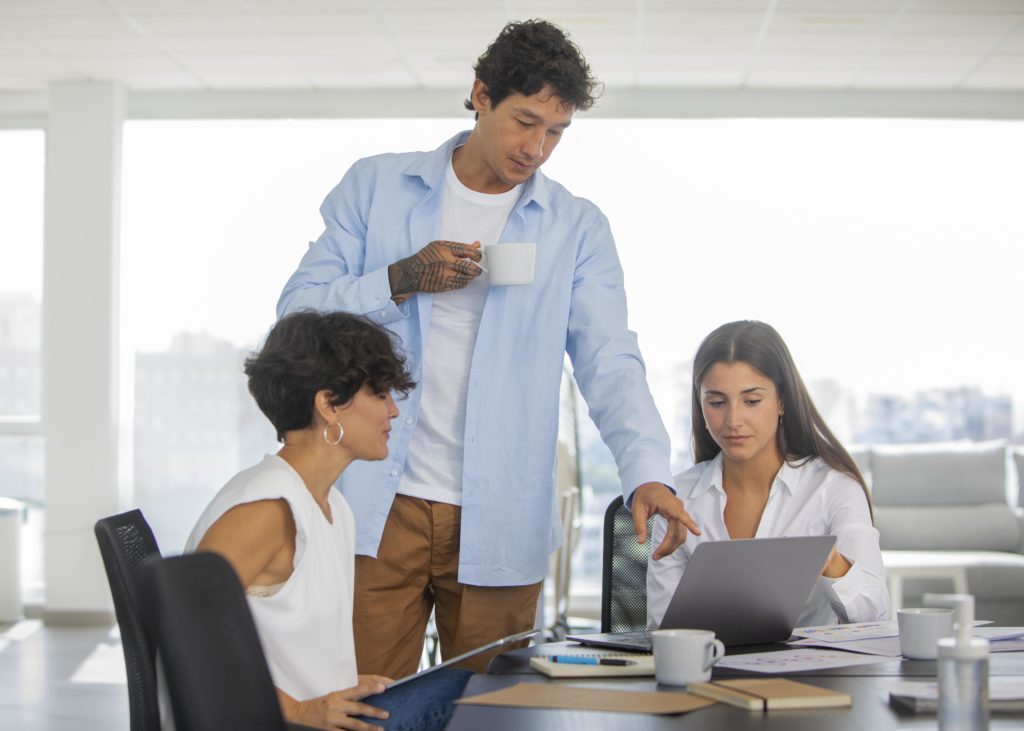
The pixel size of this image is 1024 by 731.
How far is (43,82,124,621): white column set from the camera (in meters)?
6.30

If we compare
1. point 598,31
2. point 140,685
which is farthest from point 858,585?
point 598,31

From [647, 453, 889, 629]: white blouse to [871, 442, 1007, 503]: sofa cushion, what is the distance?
3967 mm

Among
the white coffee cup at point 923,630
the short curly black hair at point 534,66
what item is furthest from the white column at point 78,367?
the white coffee cup at point 923,630

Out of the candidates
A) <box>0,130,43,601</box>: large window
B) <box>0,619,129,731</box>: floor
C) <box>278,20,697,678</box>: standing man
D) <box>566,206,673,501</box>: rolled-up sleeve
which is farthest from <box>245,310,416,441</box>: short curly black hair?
<box>0,130,43,601</box>: large window

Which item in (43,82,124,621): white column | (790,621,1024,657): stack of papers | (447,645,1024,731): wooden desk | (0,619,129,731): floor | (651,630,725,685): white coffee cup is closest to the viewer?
(447,645,1024,731): wooden desk

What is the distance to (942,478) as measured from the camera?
5934mm

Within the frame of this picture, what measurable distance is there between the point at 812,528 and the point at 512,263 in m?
0.76

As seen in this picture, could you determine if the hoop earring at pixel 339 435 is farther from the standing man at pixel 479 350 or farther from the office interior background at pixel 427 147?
the office interior background at pixel 427 147

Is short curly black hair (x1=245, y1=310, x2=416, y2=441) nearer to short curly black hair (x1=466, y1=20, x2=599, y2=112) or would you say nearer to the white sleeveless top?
the white sleeveless top

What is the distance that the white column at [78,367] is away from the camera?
6.30 m

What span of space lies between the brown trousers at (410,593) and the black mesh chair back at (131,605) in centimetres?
50

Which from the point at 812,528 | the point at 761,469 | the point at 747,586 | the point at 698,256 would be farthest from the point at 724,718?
the point at 698,256

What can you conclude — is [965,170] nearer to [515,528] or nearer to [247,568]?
[515,528]

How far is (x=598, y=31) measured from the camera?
5.50 meters
